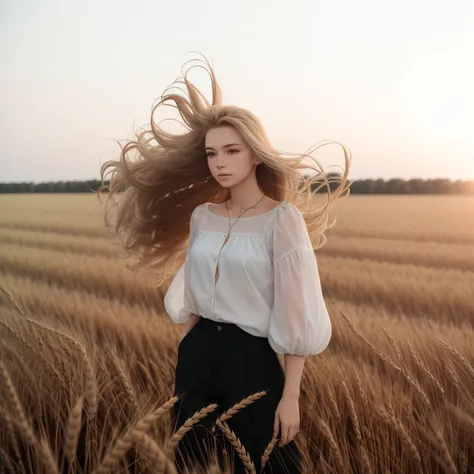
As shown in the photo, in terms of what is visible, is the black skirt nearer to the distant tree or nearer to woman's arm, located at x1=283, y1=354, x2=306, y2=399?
woman's arm, located at x1=283, y1=354, x2=306, y2=399

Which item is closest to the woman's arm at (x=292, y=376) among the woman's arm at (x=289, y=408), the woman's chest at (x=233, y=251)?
the woman's arm at (x=289, y=408)

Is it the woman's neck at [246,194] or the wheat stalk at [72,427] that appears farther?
the woman's neck at [246,194]

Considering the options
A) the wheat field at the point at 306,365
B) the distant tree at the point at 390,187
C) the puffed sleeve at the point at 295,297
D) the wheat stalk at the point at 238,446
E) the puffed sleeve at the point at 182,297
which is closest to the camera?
the wheat stalk at the point at 238,446

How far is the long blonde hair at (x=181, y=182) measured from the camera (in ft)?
4.50

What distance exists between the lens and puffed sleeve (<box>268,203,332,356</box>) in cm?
121

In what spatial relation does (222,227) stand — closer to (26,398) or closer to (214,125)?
(214,125)

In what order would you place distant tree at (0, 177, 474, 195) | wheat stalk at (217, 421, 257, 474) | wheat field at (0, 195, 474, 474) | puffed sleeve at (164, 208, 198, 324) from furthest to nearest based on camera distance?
distant tree at (0, 177, 474, 195) → puffed sleeve at (164, 208, 198, 324) → wheat field at (0, 195, 474, 474) → wheat stalk at (217, 421, 257, 474)

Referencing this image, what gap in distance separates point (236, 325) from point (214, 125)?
1.77 ft

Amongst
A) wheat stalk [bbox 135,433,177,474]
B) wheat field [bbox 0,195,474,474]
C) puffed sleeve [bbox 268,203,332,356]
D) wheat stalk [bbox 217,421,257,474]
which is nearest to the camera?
wheat stalk [bbox 135,433,177,474]

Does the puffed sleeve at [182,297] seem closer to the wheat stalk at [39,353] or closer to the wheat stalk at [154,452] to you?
the wheat stalk at [39,353]

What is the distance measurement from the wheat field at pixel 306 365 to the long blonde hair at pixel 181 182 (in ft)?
0.82

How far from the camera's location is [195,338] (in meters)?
1.36

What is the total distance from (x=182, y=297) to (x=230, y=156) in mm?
502

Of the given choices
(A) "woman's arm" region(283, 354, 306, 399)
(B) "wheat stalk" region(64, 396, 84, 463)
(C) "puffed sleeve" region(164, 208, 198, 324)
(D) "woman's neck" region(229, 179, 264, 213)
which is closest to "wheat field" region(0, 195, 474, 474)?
(B) "wheat stalk" region(64, 396, 84, 463)
